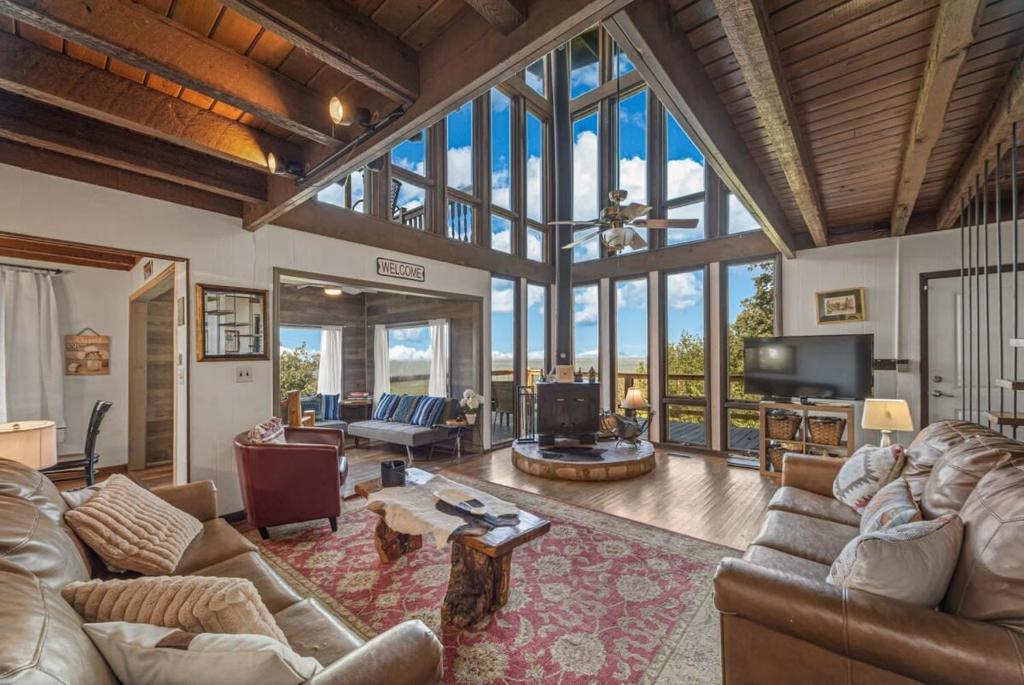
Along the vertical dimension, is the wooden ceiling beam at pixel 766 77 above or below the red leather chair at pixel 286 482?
above

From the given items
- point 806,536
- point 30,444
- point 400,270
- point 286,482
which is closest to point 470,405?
point 400,270

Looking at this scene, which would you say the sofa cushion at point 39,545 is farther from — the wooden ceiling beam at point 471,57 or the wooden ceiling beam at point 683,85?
the wooden ceiling beam at point 683,85

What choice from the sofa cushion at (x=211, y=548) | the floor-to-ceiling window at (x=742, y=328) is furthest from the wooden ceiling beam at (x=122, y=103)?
the floor-to-ceiling window at (x=742, y=328)

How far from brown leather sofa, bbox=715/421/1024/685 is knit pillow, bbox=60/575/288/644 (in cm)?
147

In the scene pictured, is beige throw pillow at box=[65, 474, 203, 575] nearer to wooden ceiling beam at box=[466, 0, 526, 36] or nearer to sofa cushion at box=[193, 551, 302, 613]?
sofa cushion at box=[193, 551, 302, 613]

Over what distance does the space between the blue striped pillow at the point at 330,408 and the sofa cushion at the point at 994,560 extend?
286 inches

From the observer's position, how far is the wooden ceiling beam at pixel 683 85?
166 centimetres

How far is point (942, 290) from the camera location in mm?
4402

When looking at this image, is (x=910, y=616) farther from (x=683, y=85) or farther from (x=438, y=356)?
(x=438, y=356)

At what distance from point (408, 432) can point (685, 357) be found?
158 inches

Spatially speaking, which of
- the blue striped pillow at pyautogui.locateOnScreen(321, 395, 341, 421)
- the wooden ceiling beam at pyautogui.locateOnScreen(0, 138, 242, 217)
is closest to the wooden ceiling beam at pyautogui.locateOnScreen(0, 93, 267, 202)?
the wooden ceiling beam at pyautogui.locateOnScreen(0, 138, 242, 217)

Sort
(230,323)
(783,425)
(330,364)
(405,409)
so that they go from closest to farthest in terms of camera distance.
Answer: (230,323), (783,425), (405,409), (330,364)

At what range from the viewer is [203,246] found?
3.50 m

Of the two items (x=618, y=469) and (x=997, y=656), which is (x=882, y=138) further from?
(x=618, y=469)
